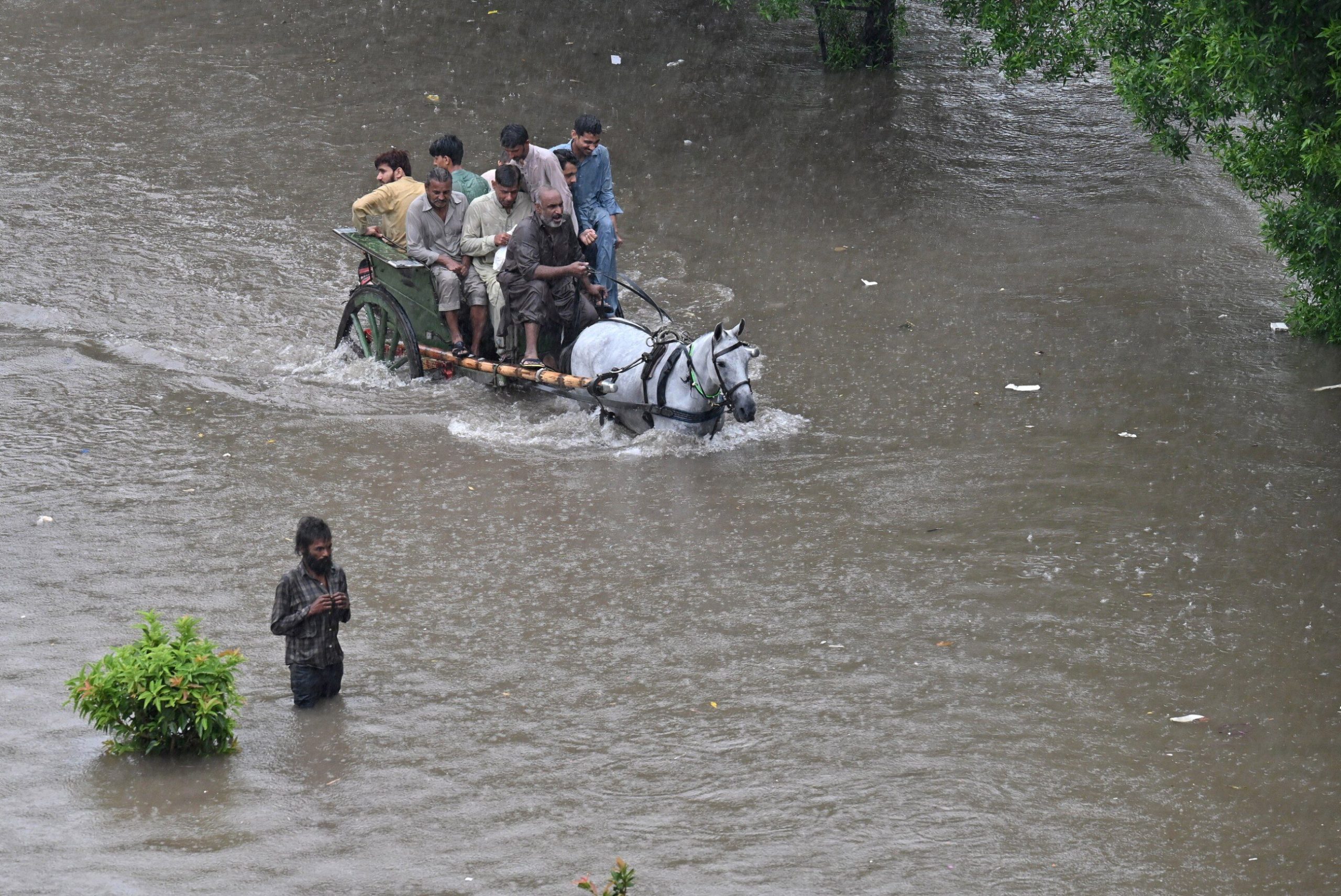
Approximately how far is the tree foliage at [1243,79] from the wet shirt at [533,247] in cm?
424

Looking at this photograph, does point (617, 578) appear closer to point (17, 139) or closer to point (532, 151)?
point (532, 151)

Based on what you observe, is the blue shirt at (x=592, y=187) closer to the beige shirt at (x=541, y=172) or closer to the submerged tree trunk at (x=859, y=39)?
the beige shirt at (x=541, y=172)

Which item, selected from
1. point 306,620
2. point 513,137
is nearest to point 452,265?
point 513,137

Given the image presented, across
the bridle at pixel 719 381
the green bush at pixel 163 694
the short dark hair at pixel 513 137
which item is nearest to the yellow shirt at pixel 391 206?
the short dark hair at pixel 513 137

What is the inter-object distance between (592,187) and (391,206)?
5.21 feet

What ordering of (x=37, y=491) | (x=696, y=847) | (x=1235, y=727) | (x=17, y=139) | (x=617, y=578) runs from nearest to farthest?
(x=696, y=847) < (x=1235, y=727) < (x=617, y=578) < (x=37, y=491) < (x=17, y=139)

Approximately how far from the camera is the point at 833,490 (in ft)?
30.4

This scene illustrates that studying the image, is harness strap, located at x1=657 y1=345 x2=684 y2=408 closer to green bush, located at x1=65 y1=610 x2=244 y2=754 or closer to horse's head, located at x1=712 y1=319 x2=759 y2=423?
horse's head, located at x1=712 y1=319 x2=759 y2=423

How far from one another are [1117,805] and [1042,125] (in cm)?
1295

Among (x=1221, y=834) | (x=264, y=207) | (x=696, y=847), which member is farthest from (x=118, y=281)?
(x=1221, y=834)

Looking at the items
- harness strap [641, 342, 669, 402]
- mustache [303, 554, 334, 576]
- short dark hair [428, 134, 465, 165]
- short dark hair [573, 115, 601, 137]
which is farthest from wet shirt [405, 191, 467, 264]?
mustache [303, 554, 334, 576]

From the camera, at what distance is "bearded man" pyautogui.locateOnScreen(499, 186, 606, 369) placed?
10453mm

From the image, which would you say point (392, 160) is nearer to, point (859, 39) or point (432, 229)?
point (432, 229)

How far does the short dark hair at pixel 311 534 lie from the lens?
20.8 feet
